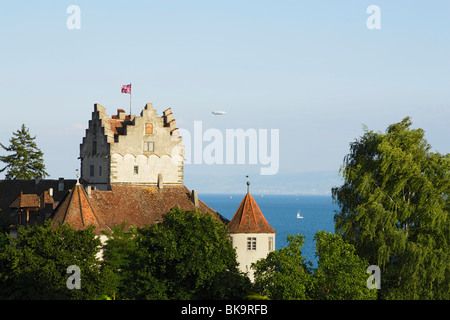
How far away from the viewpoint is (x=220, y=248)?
53.2 m

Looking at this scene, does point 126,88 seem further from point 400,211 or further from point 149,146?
point 400,211

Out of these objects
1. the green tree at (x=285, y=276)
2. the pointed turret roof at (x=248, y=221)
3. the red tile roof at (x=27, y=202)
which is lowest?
the green tree at (x=285, y=276)

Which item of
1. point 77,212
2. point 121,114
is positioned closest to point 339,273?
point 77,212

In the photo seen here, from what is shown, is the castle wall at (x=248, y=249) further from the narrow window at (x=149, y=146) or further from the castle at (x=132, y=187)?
the narrow window at (x=149, y=146)

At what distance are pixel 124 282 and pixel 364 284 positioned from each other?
16.9 metres

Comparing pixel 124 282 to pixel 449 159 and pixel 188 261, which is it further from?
pixel 449 159

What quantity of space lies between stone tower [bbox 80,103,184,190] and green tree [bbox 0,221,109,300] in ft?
60.7

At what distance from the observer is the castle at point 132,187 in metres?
63.4

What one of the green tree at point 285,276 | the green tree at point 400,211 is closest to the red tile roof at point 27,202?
the green tree at point 285,276

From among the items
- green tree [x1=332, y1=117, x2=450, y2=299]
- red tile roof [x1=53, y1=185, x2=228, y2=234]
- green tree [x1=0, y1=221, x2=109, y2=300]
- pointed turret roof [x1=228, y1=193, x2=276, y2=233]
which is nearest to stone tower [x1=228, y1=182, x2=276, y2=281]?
pointed turret roof [x1=228, y1=193, x2=276, y2=233]

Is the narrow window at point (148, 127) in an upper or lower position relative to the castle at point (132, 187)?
upper
